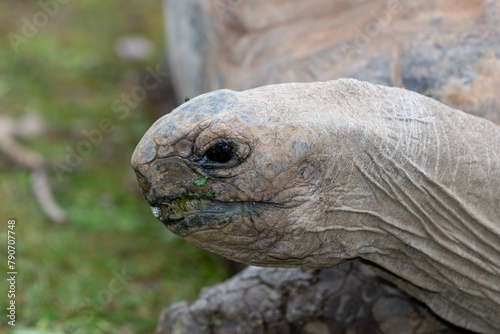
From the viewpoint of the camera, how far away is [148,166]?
1.82 m

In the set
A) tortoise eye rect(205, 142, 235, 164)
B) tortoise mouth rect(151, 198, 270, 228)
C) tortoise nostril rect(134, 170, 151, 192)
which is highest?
tortoise eye rect(205, 142, 235, 164)

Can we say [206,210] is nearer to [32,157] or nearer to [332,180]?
[332,180]

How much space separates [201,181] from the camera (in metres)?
1.81

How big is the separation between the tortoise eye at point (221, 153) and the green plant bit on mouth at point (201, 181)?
0.16ft

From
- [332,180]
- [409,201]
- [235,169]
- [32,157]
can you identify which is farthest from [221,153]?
[32,157]

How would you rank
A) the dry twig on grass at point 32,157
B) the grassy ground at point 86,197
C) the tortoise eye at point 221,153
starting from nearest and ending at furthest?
the tortoise eye at point 221,153
the grassy ground at point 86,197
the dry twig on grass at point 32,157

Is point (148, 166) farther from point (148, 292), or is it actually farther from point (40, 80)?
point (40, 80)

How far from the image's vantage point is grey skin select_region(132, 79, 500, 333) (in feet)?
5.88

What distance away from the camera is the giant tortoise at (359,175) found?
5.89 ft

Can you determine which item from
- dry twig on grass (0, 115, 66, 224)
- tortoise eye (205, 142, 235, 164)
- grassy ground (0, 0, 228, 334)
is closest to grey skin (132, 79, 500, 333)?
tortoise eye (205, 142, 235, 164)

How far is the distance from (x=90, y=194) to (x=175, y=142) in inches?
101

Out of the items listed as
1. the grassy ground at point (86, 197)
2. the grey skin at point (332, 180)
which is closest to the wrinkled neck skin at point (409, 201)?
the grey skin at point (332, 180)

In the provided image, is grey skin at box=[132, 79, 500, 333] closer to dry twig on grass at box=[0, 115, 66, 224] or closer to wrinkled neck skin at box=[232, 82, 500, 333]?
wrinkled neck skin at box=[232, 82, 500, 333]

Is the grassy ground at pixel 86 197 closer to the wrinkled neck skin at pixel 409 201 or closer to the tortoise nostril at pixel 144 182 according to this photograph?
the tortoise nostril at pixel 144 182
